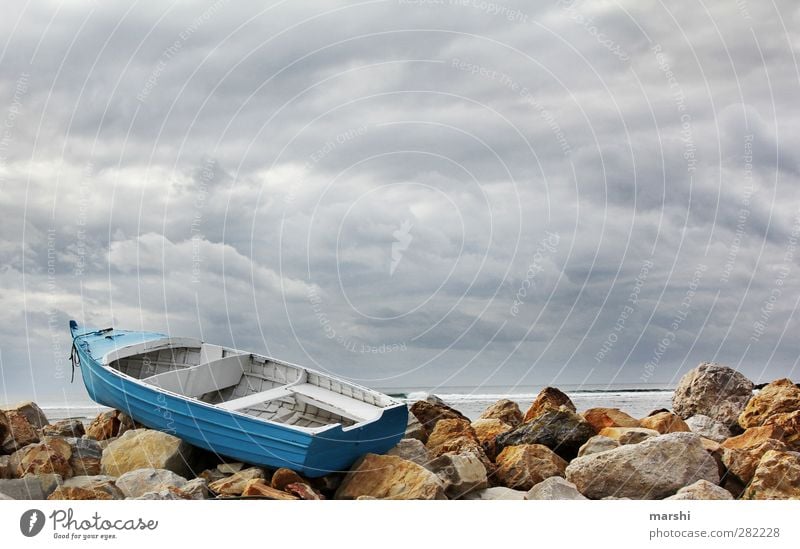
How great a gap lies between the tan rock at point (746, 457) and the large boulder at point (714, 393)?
14.8 ft

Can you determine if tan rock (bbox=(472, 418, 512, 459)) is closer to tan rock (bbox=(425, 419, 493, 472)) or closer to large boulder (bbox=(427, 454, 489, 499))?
tan rock (bbox=(425, 419, 493, 472))

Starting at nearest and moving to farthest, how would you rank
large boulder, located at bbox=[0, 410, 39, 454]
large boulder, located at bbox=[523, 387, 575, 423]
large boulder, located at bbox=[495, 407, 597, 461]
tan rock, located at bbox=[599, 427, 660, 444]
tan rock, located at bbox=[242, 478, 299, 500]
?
tan rock, located at bbox=[242, 478, 299, 500] < tan rock, located at bbox=[599, 427, 660, 444] < large boulder, located at bbox=[495, 407, 597, 461] < large boulder, located at bbox=[0, 410, 39, 454] < large boulder, located at bbox=[523, 387, 575, 423]

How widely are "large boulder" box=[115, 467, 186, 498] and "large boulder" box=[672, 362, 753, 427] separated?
12649mm

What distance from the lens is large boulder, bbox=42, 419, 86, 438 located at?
1831cm

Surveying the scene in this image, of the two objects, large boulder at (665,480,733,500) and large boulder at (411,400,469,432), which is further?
large boulder at (411,400,469,432)

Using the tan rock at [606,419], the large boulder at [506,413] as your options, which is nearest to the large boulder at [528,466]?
the tan rock at [606,419]

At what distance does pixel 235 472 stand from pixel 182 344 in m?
6.41

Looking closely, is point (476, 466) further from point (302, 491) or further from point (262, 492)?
point (262, 492)

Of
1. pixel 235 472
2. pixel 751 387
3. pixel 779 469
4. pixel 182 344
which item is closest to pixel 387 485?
pixel 235 472

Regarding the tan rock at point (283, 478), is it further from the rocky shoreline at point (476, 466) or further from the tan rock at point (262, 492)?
the tan rock at point (262, 492)

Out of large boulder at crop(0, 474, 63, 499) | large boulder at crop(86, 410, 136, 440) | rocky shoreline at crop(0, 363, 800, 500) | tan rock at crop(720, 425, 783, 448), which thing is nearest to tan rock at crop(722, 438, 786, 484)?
rocky shoreline at crop(0, 363, 800, 500)

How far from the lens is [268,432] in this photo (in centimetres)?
1380

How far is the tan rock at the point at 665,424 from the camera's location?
17.3 m
